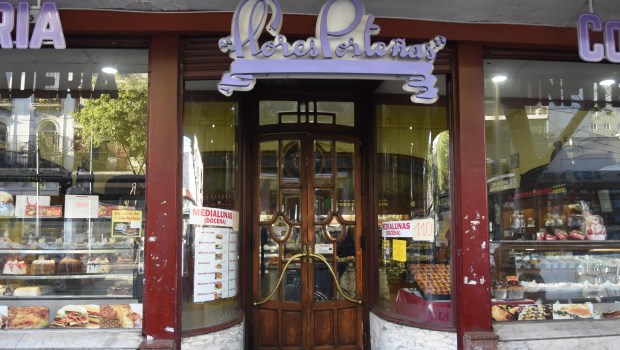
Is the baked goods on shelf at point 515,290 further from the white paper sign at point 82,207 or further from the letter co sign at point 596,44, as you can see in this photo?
the white paper sign at point 82,207

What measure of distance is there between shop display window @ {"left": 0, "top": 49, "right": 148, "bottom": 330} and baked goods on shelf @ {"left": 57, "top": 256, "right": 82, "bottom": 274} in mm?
10

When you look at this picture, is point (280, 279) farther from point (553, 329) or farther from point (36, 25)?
point (36, 25)

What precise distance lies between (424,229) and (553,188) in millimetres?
1868

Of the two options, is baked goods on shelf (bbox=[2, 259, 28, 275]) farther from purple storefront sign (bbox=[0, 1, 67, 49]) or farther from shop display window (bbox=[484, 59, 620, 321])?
shop display window (bbox=[484, 59, 620, 321])

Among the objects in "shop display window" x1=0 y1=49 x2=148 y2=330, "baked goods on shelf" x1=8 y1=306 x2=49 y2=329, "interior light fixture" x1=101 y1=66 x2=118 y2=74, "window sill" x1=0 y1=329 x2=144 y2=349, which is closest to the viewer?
"window sill" x1=0 y1=329 x2=144 y2=349

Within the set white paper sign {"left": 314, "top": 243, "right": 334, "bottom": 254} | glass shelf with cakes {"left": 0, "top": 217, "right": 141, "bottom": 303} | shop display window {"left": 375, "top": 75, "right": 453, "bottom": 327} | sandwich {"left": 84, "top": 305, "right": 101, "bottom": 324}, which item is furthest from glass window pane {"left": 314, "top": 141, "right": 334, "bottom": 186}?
sandwich {"left": 84, "top": 305, "right": 101, "bottom": 324}

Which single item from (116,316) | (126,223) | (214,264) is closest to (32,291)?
(116,316)

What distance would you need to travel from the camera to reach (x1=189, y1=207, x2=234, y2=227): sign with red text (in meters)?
4.89

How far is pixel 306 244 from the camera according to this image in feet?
18.6

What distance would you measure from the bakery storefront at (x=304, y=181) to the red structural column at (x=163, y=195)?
19 mm

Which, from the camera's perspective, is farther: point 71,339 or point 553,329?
point 553,329

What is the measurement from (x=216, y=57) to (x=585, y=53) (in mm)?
3228

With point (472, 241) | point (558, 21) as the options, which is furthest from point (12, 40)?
point (558, 21)

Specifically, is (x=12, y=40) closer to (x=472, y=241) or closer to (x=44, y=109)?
(x=44, y=109)
